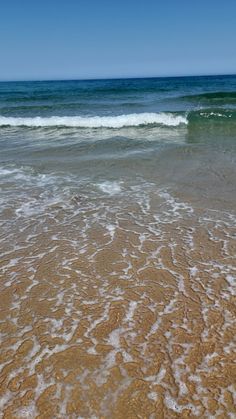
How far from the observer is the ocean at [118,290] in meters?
2.99

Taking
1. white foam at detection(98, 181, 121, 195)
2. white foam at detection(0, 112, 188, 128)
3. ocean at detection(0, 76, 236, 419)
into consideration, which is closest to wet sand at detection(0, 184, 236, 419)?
ocean at detection(0, 76, 236, 419)

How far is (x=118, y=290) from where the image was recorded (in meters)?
4.41

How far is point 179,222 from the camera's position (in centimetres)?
629

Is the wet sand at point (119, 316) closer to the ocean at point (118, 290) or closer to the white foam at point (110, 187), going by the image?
the ocean at point (118, 290)

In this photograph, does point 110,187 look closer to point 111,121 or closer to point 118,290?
point 118,290

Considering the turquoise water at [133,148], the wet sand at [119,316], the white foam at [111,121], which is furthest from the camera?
the white foam at [111,121]

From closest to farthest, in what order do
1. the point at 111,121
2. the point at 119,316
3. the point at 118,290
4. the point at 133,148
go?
the point at 119,316
the point at 118,290
the point at 133,148
the point at 111,121

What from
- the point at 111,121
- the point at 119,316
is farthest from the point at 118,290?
the point at 111,121

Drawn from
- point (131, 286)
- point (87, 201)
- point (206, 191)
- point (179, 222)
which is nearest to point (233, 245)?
point (179, 222)

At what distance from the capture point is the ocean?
299 cm

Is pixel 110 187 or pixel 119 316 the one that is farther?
pixel 110 187

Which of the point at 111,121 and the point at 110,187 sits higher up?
the point at 110,187

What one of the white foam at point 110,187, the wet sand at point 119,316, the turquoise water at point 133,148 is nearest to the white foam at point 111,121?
the turquoise water at point 133,148

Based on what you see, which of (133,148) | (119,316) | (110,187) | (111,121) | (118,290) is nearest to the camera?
(119,316)
